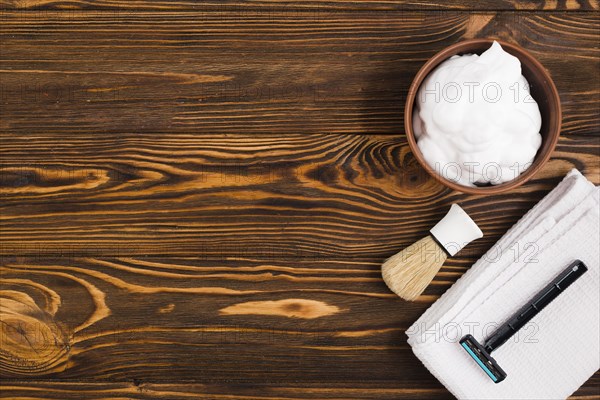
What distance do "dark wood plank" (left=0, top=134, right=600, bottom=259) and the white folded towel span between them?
0.13 feet

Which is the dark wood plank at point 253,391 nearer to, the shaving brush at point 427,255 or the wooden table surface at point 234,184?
the wooden table surface at point 234,184

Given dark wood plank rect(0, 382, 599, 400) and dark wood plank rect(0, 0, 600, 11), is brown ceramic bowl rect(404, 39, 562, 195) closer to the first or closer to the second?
dark wood plank rect(0, 0, 600, 11)

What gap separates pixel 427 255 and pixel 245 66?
0.29m

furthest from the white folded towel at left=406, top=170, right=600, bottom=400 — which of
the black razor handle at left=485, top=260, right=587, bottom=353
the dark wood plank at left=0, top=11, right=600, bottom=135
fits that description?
the dark wood plank at left=0, top=11, right=600, bottom=135

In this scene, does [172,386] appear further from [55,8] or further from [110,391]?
[55,8]

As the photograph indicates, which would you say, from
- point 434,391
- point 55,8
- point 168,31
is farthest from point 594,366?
point 55,8

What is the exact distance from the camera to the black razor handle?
1.89 ft

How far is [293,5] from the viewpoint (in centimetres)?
62

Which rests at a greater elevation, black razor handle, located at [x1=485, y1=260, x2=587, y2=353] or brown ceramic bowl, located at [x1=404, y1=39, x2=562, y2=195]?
brown ceramic bowl, located at [x1=404, y1=39, x2=562, y2=195]

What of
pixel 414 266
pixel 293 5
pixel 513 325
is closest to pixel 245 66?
pixel 293 5

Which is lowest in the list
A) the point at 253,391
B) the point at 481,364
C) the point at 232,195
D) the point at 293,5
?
the point at 481,364

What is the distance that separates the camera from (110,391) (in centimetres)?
64

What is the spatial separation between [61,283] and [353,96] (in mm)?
389

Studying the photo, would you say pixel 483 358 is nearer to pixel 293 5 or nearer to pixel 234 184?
pixel 234 184
